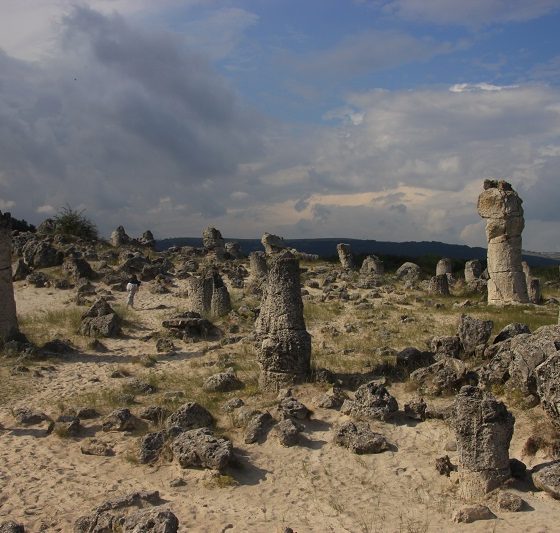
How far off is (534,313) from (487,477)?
11.8 m

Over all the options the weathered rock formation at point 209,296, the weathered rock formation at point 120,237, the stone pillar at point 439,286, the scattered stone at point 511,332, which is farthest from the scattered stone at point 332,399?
the weathered rock formation at point 120,237

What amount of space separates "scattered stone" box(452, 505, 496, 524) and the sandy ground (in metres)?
0.09

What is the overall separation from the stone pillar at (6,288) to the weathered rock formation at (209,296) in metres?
6.24

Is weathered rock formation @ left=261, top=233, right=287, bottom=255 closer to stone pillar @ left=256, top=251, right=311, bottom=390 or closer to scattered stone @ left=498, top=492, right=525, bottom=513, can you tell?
stone pillar @ left=256, top=251, right=311, bottom=390

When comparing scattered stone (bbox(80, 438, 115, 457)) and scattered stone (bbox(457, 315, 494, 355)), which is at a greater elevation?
scattered stone (bbox(457, 315, 494, 355))

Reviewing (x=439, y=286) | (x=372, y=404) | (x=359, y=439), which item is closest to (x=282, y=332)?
(x=372, y=404)

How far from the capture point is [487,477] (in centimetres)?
771

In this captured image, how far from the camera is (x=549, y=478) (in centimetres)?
754

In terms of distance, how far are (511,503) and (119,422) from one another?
246 inches

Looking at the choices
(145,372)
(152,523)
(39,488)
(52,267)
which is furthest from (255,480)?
(52,267)

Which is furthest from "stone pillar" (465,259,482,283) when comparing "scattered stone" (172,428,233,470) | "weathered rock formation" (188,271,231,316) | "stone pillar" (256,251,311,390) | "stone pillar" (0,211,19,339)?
"scattered stone" (172,428,233,470)

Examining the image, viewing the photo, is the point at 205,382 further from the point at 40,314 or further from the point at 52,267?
the point at 52,267

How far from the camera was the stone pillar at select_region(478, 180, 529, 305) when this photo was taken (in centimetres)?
1964

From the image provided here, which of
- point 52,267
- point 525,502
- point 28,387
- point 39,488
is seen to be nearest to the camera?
point 525,502
